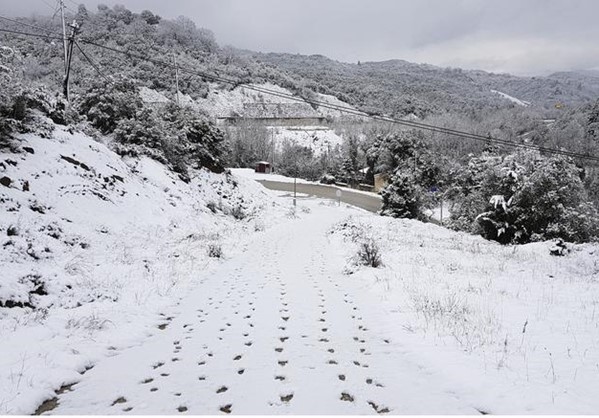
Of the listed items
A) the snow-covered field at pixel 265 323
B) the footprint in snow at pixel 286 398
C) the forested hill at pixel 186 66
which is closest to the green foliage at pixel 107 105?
the snow-covered field at pixel 265 323

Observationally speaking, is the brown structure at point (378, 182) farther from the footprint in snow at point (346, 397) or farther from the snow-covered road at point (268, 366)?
the footprint in snow at point (346, 397)

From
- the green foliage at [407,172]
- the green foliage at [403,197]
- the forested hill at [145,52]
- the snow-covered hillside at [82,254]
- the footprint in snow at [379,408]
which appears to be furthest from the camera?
the forested hill at [145,52]

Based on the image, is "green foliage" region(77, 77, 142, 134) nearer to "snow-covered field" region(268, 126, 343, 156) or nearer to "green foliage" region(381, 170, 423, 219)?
"green foliage" region(381, 170, 423, 219)

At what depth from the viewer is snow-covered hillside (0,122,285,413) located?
495cm

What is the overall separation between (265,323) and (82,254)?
5.37 m

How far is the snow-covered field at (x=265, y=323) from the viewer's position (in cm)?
401

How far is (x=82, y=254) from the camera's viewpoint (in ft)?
28.6

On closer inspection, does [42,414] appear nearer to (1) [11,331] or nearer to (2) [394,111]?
(1) [11,331]

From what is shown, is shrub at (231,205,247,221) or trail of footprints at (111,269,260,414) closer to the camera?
trail of footprints at (111,269,260,414)

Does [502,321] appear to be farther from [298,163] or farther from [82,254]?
[298,163]

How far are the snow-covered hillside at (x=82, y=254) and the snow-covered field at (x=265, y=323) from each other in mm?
41

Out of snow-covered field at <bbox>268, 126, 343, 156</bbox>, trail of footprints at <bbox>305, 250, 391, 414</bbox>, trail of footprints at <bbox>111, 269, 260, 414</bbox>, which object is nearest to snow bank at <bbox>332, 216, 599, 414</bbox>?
trail of footprints at <bbox>305, 250, 391, 414</bbox>

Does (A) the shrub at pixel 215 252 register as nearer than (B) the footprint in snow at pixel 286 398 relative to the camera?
No

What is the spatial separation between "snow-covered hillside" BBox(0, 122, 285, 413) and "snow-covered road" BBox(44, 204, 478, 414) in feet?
1.74
